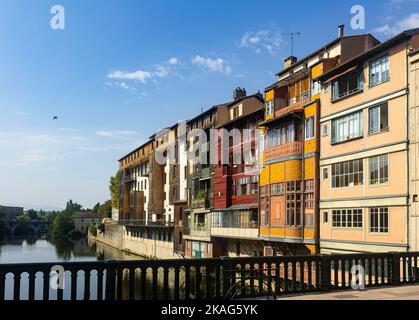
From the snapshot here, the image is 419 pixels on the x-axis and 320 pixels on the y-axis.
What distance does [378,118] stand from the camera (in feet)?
94.9

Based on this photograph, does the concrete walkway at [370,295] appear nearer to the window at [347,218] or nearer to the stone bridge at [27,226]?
the window at [347,218]

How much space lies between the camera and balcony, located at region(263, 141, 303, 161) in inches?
1399

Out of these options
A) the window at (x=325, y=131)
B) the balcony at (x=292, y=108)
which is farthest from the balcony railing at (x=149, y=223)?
the window at (x=325, y=131)

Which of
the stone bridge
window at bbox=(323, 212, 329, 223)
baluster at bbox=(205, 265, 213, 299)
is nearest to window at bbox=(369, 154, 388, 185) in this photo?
window at bbox=(323, 212, 329, 223)

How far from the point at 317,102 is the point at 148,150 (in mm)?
56308

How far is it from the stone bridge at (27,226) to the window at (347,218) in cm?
16733

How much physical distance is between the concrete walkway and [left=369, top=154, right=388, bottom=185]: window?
1292 cm

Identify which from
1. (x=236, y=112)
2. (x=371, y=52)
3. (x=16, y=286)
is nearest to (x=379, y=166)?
(x=371, y=52)

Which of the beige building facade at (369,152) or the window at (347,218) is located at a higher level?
the beige building facade at (369,152)

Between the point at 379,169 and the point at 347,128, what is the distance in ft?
13.8

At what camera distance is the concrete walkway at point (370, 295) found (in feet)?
46.2

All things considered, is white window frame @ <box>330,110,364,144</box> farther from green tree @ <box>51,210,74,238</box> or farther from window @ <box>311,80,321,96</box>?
green tree @ <box>51,210,74,238</box>

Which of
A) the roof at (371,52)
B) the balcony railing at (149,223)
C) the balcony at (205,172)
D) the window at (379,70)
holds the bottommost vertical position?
the balcony railing at (149,223)
